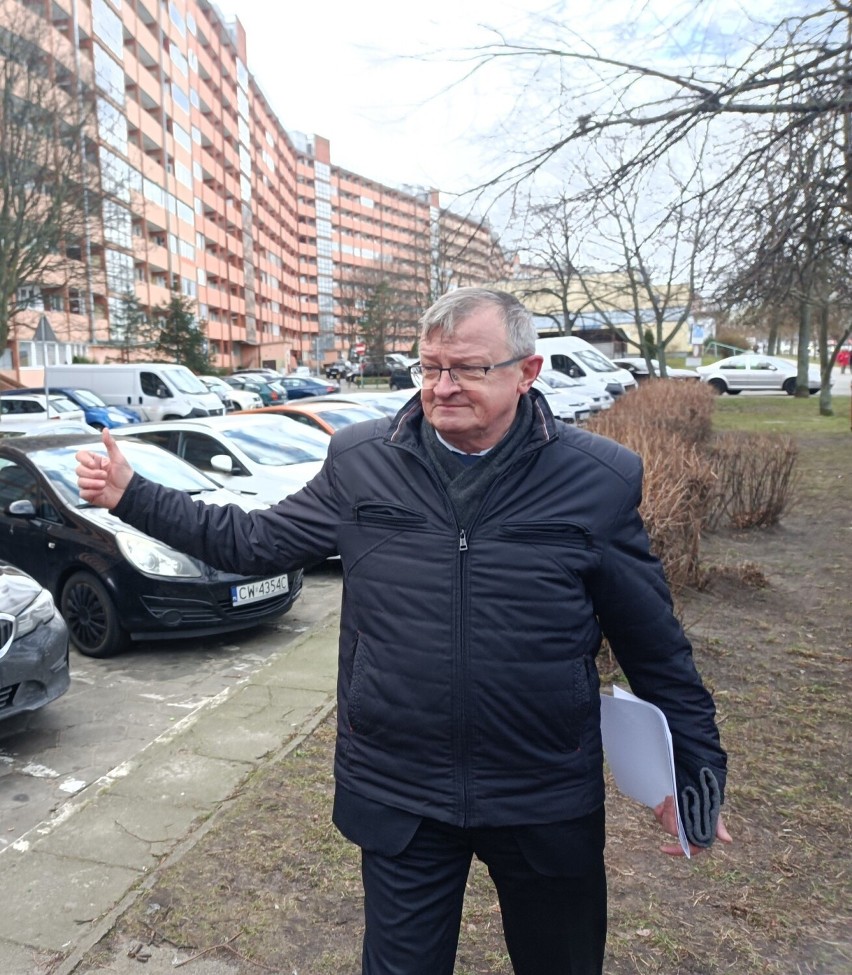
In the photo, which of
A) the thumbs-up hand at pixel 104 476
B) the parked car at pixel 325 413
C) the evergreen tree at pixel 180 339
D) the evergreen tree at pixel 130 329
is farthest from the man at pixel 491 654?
the evergreen tree at pixel 130 329

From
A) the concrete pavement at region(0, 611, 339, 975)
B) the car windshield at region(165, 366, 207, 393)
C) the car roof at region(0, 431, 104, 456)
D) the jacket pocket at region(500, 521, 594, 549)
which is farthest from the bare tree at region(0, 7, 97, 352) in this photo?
the jacket pocket at region(500, 521, 594, 549)

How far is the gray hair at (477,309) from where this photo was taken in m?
1.93

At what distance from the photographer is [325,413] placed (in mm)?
12164

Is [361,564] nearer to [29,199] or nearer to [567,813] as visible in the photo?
[567,813]

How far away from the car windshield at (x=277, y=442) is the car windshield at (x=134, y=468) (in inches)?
60.5

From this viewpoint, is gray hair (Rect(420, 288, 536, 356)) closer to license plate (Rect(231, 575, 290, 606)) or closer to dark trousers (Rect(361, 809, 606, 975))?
dark trousers (Rect(361, 809, 606, 975))

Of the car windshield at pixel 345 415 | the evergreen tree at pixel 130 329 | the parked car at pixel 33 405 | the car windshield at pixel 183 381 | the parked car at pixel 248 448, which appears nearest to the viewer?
the parked car at pixel 248 448

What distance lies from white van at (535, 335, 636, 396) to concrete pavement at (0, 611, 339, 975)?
20.4m

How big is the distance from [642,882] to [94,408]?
23315 millimetres

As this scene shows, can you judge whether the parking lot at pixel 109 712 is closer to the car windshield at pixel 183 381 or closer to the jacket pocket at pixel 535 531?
the jacket pocket at pixel 535 531

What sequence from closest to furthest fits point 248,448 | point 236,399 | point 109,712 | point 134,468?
point 109,712 < point 134,468 < point 248,448 < point 236,399

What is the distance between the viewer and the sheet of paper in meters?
1.96

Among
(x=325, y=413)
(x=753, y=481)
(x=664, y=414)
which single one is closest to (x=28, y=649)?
(x=753, y=481)

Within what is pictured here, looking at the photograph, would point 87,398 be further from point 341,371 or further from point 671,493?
point 341,371
